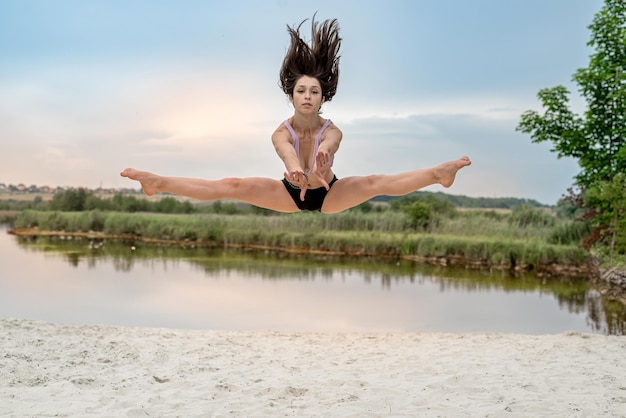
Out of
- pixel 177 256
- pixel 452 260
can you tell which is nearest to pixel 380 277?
pixel 452 260

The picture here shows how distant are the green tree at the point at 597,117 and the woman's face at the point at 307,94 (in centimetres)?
994

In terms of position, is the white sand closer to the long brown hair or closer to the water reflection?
the water reflection

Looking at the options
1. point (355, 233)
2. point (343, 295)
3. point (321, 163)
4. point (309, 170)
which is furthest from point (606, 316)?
point (321, 163)

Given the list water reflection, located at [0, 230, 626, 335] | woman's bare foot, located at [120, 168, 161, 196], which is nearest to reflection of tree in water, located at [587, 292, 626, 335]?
water reflection, located at [0, 230, 626, 335]

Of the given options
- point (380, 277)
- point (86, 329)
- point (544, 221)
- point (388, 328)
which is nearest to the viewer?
point (86, 329)

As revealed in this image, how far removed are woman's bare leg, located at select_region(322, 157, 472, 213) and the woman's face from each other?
0.52 meters

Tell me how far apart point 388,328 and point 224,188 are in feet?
21.4

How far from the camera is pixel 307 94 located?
3.63 metres

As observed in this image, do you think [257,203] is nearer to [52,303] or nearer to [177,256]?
[52,303]

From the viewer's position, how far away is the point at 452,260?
52.6ft

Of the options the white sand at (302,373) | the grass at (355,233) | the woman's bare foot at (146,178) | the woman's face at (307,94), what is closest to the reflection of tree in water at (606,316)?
the white sand at (302,373)

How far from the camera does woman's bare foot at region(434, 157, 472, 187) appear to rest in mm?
3498

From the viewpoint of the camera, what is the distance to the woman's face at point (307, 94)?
143 inches

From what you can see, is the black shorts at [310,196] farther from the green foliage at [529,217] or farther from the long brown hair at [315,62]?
the green foliage at [529,217]
